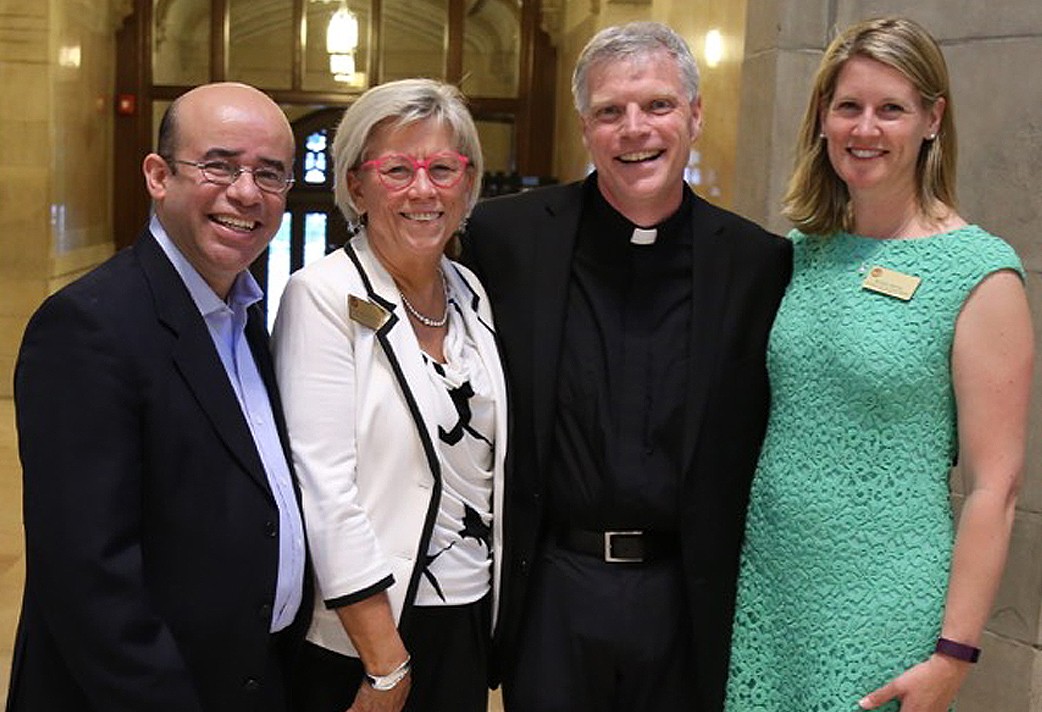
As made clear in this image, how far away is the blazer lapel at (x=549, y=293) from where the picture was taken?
285 centimetres

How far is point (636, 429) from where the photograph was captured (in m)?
2.86

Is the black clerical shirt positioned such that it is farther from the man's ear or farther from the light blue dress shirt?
the man's ear

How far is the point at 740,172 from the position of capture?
5.11m

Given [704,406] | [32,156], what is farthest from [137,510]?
A: [32,156]

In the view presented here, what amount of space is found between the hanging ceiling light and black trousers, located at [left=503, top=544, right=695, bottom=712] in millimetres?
13741

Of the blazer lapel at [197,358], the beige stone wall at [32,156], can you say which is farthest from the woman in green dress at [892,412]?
the beige stone wall at [32,156]

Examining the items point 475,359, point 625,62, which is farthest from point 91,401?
point 625,62

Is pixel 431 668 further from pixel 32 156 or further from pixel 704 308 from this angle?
pixel 32 156

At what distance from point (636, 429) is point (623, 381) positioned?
0.11 m

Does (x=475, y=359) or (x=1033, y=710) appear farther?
(x=1033, y=710)

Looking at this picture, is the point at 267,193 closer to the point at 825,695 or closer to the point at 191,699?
the point at 191,699

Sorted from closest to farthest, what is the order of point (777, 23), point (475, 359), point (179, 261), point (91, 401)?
point (91, 401) < point (179, 261) < point (475, 359) < point (777, 23)

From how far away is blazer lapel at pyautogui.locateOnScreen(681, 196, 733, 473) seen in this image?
9.25ft

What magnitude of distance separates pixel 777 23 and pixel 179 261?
119 inches
